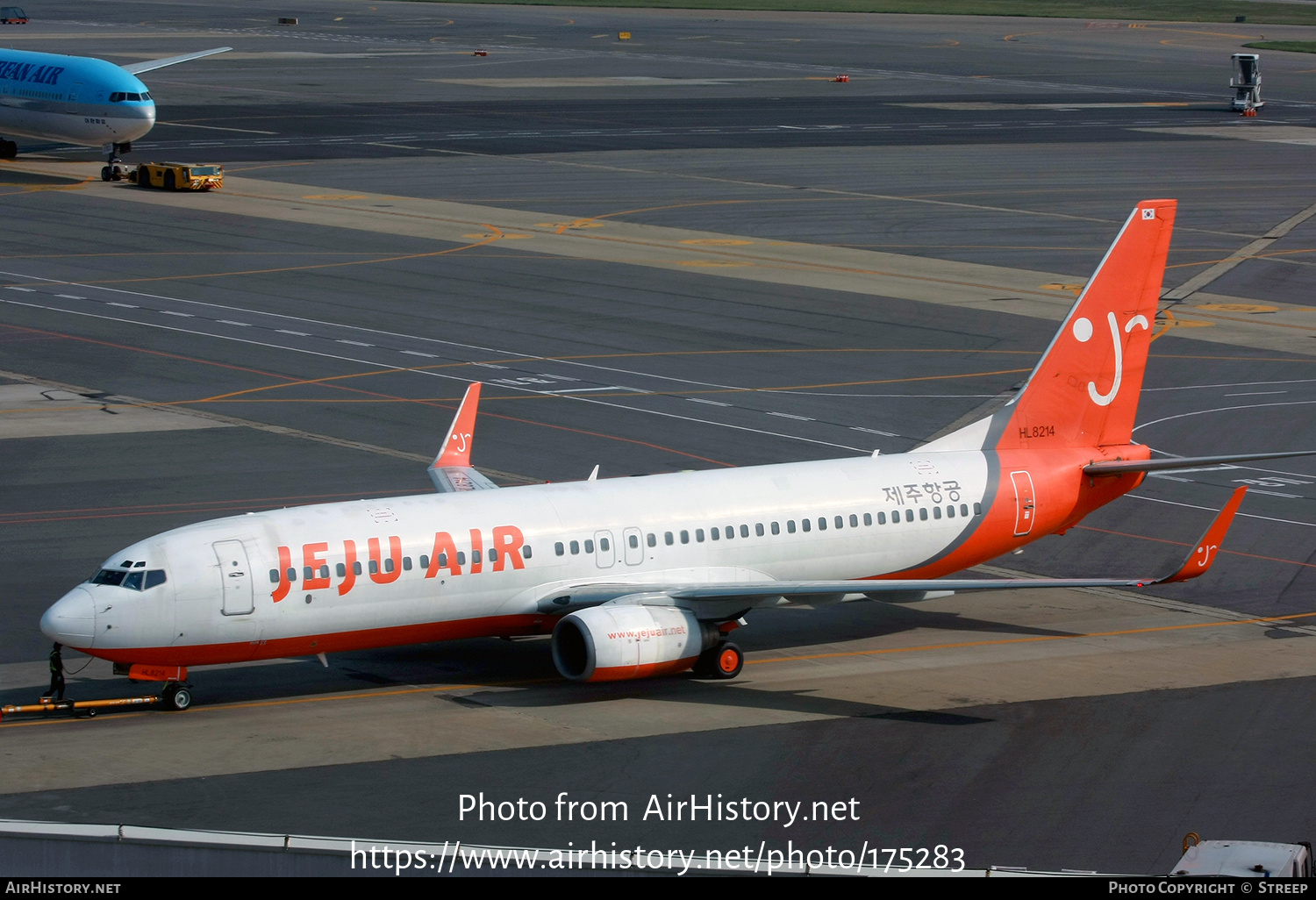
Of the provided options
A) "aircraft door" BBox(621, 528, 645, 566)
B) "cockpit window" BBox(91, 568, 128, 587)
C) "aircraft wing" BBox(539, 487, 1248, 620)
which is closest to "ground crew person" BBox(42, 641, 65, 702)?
"cockpit window" BBox(91, 568, 128, 587)

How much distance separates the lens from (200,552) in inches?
1308

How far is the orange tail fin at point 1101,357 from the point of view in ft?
137

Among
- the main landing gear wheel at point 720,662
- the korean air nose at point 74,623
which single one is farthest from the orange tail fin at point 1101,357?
the korean air nose at point 74,623

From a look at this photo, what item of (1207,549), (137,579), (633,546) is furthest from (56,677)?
(1207,549)

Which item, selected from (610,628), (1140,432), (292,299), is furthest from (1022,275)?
(610,628)

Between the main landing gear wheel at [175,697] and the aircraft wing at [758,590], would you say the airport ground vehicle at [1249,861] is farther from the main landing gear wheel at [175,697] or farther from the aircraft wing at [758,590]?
the main landing gear wheel at [175,697]

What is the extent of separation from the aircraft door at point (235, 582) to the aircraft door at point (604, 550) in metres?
7.18

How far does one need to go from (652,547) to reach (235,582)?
867cm

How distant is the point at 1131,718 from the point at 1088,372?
11.1 meters

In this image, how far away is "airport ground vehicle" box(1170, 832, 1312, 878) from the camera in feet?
62.7

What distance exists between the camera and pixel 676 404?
60.0m

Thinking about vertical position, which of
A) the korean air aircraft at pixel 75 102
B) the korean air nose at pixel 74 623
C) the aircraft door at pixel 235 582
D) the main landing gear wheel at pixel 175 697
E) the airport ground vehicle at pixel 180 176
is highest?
the korean air aircraft at pixel 75 102

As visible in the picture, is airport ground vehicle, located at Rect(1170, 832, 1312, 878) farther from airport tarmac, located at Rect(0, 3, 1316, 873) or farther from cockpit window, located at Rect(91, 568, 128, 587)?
cockpit window, located at Rect(91, 568, 128, 587)

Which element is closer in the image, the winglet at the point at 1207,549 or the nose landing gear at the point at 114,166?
the winglet at the point at 1207,549
